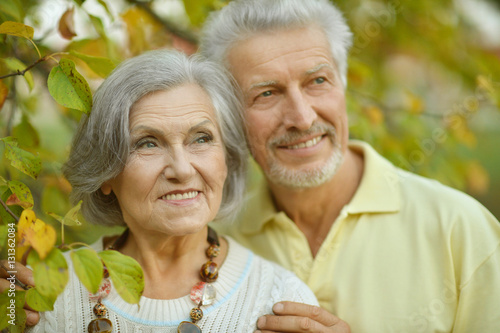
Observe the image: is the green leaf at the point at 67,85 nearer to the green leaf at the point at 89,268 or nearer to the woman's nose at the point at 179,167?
the woman's nose at the point at 179,167

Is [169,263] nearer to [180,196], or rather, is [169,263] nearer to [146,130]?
→ [180,196]

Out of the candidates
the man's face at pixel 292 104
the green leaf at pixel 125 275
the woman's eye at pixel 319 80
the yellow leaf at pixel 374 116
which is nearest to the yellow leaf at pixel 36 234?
the green leaf at pixel 125 275

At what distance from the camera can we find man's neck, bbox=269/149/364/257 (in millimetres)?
2543

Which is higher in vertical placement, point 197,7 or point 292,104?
point 197,7

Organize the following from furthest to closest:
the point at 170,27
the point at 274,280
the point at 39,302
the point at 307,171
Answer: the point at 170,27 < the point at 307,171 < the point at 274,280 < the point at 39,302

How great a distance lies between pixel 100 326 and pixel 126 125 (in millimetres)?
794

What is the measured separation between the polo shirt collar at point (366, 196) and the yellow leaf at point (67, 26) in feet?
3.52

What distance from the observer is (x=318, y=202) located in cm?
258

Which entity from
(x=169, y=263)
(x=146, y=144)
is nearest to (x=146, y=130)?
(x=146, y=144)

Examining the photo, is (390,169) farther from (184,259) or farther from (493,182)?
(493,182)

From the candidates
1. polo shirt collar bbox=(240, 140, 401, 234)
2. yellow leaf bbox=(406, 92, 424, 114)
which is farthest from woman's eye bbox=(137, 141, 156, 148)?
yellow leaf bbox=(406, 92, 424, 114)

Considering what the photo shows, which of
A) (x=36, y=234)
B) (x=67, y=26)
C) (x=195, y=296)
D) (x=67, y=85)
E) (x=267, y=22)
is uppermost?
(x=67, y=26)

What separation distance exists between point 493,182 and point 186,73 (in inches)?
313

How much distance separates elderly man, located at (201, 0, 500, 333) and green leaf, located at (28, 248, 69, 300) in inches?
39.4
